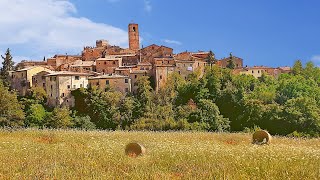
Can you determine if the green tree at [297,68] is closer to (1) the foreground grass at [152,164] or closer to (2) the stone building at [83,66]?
(2) the stone building at [83,66]

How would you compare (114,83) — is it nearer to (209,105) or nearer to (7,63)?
(209,105)

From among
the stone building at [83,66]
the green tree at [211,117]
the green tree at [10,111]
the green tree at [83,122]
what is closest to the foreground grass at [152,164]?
the green tree at [211,117]

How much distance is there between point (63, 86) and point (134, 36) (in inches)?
1855

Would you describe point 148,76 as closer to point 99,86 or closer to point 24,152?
point 99,86

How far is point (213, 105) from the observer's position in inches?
2766

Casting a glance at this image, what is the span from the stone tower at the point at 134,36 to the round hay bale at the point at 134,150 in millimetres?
109470

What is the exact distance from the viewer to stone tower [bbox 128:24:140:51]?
12419cm

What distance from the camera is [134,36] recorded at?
12619 cm

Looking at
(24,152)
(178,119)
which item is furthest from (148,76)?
(24,152)

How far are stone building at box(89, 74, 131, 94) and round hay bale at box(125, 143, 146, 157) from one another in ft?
221

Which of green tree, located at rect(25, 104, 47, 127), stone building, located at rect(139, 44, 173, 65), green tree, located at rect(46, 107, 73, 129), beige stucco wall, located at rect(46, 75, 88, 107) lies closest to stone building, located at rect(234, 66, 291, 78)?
stone building, located at rect(139, 44, 173, 65)

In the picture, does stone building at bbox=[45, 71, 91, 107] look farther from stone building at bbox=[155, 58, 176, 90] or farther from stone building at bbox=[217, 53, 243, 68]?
stone building at bbox=[217, 53, 243, 68]

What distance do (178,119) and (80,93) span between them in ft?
72.4

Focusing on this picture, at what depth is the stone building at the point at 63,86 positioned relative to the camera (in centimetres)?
8225
